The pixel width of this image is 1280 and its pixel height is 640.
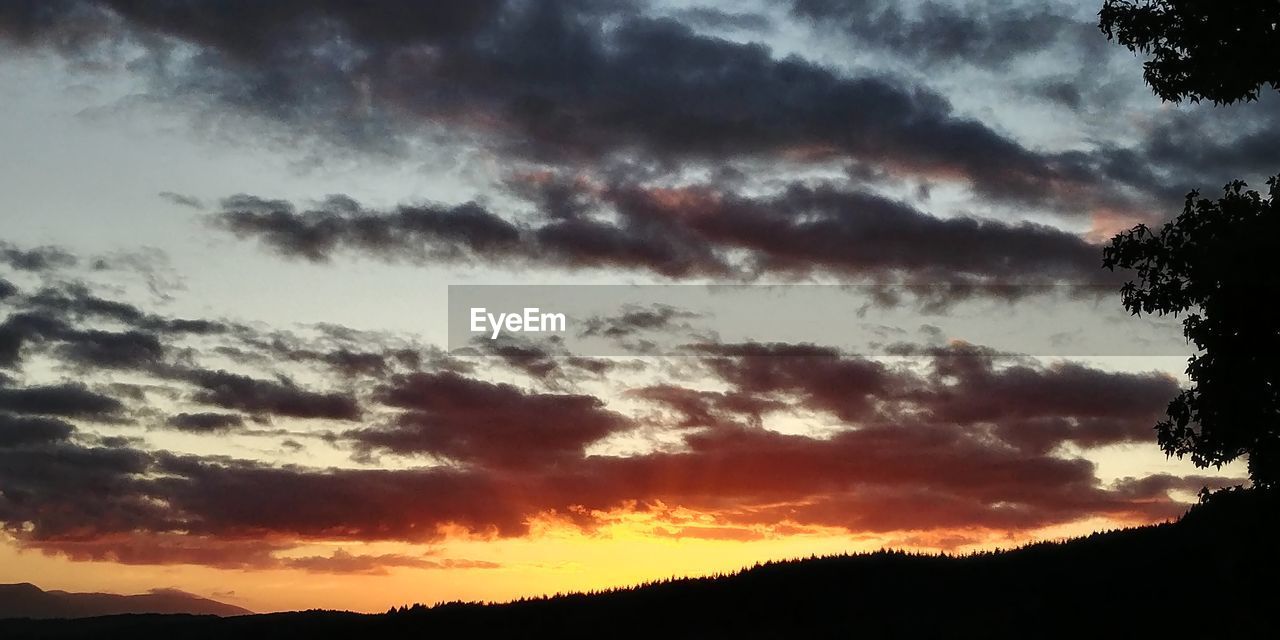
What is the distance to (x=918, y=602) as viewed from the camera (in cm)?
3177

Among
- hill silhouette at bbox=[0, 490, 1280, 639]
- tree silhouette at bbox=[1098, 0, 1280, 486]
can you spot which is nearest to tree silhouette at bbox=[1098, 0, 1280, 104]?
tree silhouette at bbox=[1098, 0, 1280, 486]

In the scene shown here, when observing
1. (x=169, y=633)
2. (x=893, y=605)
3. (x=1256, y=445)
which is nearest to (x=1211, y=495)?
(x=1256, y=445)

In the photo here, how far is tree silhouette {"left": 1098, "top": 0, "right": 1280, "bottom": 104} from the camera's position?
Answer: 2258cm

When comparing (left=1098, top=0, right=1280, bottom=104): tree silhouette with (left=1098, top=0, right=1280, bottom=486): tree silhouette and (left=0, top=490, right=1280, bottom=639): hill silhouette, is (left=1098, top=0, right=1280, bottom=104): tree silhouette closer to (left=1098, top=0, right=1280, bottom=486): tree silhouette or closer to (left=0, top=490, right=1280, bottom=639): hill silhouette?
(left=1098, top=0, right=1280, bottom=486): tree silhouette

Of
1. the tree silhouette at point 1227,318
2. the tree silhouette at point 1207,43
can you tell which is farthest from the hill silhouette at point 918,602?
the tree silhouette at point 1207,43

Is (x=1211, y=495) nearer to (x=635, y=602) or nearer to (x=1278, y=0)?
(x=1278, y=0)

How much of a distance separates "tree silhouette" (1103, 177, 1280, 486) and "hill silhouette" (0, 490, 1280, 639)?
1.19 meters

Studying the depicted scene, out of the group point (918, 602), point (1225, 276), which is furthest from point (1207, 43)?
point (918, 602)

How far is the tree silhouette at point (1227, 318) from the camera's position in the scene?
20.3m

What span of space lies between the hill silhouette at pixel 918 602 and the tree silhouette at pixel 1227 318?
1.19 metres

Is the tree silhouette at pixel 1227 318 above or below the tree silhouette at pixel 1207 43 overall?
below

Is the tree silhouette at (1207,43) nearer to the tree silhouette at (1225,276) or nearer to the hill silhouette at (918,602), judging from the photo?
the tree silhouette at (1225,276)

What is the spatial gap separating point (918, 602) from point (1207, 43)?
16936mm

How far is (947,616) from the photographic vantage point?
1177 inches
